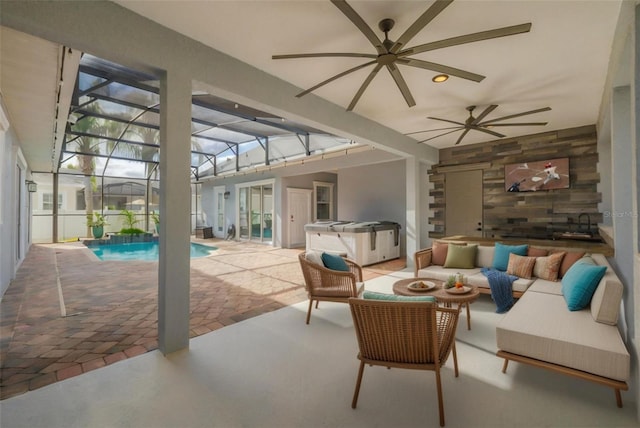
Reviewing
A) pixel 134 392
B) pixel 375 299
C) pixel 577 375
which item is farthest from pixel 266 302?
pixel 577 375

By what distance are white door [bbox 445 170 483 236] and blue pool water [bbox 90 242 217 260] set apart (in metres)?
6.60

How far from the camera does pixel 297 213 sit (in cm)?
1018

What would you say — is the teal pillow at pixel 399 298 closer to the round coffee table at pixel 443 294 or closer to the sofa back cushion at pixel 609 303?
the round coffee table at pixel 443 294

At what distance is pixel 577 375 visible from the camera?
1944 millimetres

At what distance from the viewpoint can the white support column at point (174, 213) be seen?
252 centimetres

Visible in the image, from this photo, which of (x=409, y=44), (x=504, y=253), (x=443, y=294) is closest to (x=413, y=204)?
(x=504, y=253)

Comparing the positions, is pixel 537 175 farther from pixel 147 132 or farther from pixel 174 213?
pixel 147 132

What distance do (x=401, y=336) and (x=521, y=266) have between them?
9.90 feet

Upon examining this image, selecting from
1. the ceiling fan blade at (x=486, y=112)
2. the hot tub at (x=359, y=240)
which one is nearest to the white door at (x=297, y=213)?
the hot tub at (x=359, y=240)

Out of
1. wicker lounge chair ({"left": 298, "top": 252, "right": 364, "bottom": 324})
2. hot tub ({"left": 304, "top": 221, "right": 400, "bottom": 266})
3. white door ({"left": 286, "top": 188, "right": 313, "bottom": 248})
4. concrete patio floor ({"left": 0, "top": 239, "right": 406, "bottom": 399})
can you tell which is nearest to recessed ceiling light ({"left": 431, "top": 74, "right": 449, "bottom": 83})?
wicker lounge chair ({"left": 298, "top": 252, "right": 364, "bottom": 324})

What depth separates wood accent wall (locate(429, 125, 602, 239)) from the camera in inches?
202

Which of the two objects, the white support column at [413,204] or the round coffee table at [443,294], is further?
the white support column at [413,204]

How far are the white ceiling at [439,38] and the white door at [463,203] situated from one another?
2.43 meters

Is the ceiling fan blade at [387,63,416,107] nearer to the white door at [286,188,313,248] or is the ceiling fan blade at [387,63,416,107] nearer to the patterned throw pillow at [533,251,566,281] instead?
the patterned throw pillow at [533,251,566,281]
